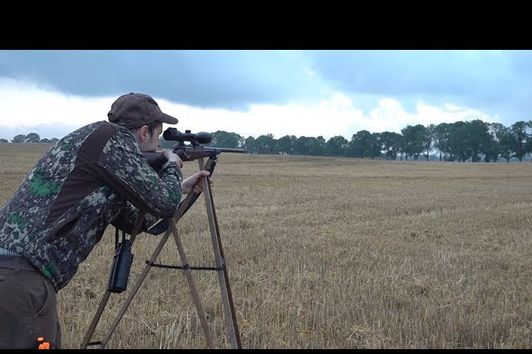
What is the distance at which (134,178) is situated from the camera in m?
3.29

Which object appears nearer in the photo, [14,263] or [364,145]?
[14,263]

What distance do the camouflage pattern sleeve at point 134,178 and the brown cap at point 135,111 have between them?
0.47 feet

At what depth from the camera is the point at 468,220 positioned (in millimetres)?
14430

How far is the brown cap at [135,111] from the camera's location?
3518mm

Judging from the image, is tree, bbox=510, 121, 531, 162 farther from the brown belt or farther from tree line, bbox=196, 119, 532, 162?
the brown belt

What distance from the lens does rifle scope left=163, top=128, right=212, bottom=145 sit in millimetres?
4000

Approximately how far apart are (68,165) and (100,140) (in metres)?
0.24

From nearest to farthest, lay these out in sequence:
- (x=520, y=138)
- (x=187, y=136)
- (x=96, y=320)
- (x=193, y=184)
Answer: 1. (x=96, y=320)
2. (x=187, y=136)
3. (x=193, y=184)
4. (x=520, y=138)

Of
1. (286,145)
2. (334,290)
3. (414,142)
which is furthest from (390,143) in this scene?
(334,290)

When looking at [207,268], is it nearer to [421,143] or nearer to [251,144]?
[251,144]

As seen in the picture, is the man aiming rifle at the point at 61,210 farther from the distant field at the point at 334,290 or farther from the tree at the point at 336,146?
the tree at the point at 336,146

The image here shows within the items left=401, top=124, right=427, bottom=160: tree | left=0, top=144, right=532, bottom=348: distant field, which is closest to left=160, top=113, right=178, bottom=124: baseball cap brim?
left=0, top=144, right=532, bottom=348: distant field

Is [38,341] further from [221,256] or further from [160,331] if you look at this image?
[160,331]

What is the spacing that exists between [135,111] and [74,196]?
0.70 metres
